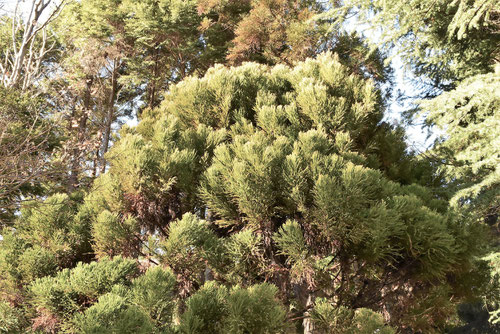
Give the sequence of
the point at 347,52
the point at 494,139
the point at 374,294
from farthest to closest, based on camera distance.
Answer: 1. the point at 347,52
2. the point at 494,139
3. the point at 374,294

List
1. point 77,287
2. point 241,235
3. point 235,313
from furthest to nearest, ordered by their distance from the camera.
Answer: point 241,235, point 77,287, point 235,313

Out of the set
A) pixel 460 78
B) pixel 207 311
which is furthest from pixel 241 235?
pixel 460 78

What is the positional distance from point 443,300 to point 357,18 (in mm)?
5553

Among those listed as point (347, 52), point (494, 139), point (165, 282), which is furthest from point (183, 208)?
point (347, 52)

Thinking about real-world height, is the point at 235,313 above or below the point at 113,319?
below

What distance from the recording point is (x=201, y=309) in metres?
2.99

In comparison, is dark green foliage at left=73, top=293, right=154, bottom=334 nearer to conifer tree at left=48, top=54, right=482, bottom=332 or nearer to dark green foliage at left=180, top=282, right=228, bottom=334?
dark green foliage at left=180, top=282, right=228, bottom=334

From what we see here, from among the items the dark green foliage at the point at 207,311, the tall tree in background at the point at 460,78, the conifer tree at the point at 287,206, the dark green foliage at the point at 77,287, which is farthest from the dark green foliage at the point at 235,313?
the tall tree in background at the point at 460,78

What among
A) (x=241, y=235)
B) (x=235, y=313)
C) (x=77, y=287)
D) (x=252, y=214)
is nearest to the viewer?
(x=235, y=313)

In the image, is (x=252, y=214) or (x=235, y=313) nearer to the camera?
(x=235, y=313)

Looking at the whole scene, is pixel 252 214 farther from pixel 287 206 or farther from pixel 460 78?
pixel 460 78

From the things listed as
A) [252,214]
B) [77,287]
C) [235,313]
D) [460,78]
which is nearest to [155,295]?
[235,313]

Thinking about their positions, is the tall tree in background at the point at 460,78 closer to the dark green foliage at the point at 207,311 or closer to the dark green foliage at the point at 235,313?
the dark green foliage at the point at 235,313

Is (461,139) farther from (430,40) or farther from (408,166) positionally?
(430,40)
